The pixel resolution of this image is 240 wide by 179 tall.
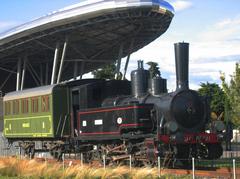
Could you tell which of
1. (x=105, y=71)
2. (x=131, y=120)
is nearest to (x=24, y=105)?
(x=131, y=120)

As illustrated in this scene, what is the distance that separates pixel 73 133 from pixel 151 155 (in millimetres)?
5900

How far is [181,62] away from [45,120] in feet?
27.0

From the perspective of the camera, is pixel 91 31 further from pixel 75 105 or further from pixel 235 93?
pixel 75 105

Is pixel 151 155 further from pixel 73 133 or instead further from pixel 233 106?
pixel 233 106

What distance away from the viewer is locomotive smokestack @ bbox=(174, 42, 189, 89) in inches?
729

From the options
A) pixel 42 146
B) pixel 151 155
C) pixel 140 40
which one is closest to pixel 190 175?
pixel 151 155

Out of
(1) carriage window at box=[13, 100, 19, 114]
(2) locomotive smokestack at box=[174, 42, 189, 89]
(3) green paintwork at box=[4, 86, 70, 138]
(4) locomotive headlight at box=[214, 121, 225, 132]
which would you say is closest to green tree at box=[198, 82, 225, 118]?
(1) carriage window at box=[13, 100, 19, 114]

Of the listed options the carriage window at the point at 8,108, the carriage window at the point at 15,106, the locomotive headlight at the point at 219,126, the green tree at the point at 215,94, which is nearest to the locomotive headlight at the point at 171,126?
the locomotive headlight at the point at 219,126

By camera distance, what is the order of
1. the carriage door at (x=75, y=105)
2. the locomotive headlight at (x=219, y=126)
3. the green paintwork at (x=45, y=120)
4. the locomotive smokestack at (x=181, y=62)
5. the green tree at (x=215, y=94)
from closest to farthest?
the locomotive smokestack at (x=181, y=62) → the locomotive headlight at (x=219, y=126) → the carriage door at (x=75, y=105) → the green paintwork at (x=45, y=120) → the green tree at (x=215, y=94)

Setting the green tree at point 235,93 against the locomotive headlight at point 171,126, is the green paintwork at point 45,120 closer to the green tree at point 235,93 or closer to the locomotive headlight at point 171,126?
the locomotive headlight at point 171,126

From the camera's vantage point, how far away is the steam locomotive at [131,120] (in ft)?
59.5

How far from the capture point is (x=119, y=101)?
2033cm

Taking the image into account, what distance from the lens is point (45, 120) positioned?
936 inches

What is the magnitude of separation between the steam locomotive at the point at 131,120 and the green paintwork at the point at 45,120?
46 mm
